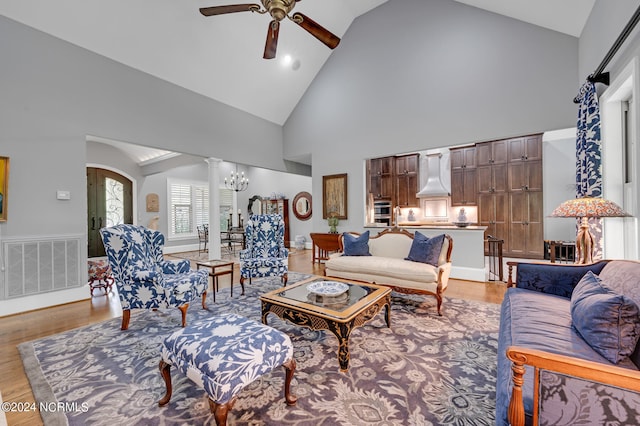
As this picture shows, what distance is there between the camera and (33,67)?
3.35 meters

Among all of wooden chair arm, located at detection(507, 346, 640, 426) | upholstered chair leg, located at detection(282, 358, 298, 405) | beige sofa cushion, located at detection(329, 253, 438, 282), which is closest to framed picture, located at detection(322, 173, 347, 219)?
beige sofa cushion, located at detection(329, 253, 438, 282)

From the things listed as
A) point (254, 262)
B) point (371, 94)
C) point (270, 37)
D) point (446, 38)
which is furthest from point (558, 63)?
point (254, 262)

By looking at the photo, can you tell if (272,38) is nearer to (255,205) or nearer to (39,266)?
(39,266)

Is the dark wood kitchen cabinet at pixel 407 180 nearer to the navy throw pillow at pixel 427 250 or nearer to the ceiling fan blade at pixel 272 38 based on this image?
the navy throw pillow at pixel 427 250

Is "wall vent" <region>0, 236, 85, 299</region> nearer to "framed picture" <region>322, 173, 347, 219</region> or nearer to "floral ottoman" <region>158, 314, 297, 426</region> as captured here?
"floral ottoman" <region>158, 314, 297, 426</region>

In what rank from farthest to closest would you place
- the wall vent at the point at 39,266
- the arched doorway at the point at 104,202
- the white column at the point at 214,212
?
the arched doorway at the point at 104,202 → the white column at the point at 214,212 → the wall vent at the point at 39,266

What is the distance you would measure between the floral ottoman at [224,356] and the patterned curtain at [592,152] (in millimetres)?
3358

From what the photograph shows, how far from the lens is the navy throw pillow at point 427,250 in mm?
3379

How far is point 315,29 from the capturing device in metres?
3.02

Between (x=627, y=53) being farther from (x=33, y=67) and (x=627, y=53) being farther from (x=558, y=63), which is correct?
(x=33, y=67)

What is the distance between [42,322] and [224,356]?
3.01 meters

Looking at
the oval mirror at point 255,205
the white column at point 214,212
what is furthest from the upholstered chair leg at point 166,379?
the oval mirror at point 255,205

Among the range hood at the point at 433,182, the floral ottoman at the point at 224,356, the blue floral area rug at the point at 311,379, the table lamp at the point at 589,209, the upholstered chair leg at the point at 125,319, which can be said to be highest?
the range hood at the point at 433,182

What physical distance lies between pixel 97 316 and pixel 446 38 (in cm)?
641
